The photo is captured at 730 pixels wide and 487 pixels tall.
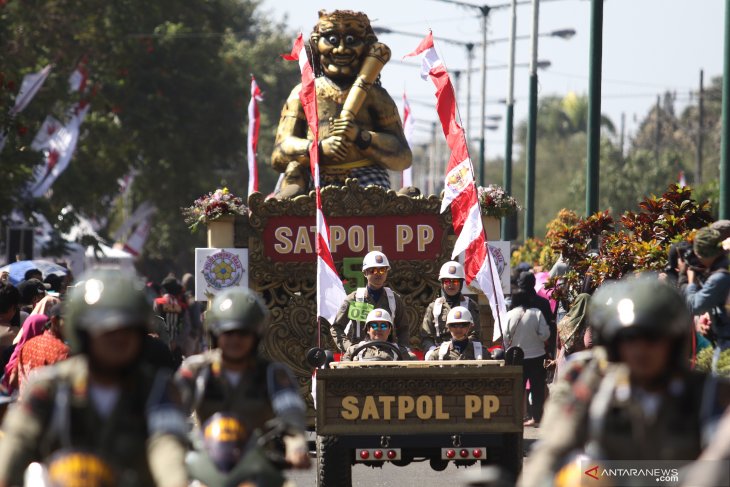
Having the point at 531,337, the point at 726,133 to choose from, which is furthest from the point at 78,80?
the point at 726,133

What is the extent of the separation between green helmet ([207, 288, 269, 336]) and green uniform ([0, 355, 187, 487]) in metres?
0.84

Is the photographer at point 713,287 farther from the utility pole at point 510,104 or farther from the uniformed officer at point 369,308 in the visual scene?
the utility pole at point 510,104

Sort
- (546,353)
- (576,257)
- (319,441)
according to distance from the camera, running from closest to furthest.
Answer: (319,441) → (576,257) → (546,353)

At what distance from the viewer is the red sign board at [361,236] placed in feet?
54.9

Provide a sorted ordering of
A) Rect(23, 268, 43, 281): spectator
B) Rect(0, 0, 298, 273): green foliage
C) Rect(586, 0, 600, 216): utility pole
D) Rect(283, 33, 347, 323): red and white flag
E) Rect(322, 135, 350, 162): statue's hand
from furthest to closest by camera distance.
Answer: Rect(0, 0, 298, 273): green foliage → Rect(586, 0, 600, 216): utility pole → Rect(322, 135, 350, 162): statue's hand → Rect(23, 268, 43, 281): spectator → Rect(283, 33, 347, 323): red and white flag

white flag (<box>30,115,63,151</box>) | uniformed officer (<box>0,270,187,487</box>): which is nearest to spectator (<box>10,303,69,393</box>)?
uniformed officer (<box>0,270,187,487</box>)

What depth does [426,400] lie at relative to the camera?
12.1m

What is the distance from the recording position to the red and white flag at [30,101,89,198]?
1158 inches

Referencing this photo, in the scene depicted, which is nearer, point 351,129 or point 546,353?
point 351,129

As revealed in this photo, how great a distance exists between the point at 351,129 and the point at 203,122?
27548 mm

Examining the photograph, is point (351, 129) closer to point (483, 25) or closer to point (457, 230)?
point (457, 230)

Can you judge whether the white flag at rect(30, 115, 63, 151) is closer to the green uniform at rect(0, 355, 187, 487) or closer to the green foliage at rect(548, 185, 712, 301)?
the green foliage at rect(548, 185, 712, 301)

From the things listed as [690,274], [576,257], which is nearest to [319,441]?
[690,274]

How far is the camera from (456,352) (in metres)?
13.5
